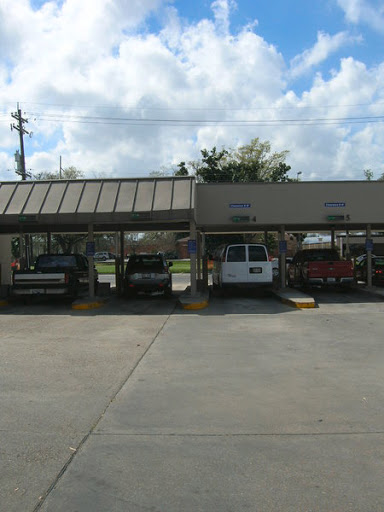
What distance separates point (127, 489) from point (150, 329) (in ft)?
25.3

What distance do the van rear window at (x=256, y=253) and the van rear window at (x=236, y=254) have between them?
0.27 meters

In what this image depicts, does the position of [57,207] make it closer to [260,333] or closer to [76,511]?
[260,333]

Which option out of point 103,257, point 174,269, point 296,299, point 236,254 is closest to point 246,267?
point 236,254

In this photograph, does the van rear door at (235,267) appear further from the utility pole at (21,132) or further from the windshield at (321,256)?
the utility pole at (21,132)

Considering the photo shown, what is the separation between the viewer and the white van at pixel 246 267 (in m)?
17.2

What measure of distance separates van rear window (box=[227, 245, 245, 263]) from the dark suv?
104 inches

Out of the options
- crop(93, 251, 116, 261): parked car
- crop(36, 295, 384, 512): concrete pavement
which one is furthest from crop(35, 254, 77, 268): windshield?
crop(93, 251, 116, 261): parked car

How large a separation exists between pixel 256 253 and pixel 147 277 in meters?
4.29

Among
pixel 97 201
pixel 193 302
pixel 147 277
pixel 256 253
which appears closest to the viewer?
pixel 193 302

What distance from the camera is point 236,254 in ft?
56.9

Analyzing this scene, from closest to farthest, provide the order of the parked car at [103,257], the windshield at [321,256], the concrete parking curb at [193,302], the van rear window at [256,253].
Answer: the concrete parking curb at [193,302] → the van rear window at [256,253] → the windshield at [321,256] → the parked car at [103,257]

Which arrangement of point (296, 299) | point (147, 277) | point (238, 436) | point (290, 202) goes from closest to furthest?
point (238, 436), point (296, 299), point (147, 277), point (290, 202)

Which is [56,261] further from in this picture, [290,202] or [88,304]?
[290,202]

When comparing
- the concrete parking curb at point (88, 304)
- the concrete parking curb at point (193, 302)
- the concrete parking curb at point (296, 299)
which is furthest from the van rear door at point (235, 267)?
the concrete parking curb at point (88, 304)
